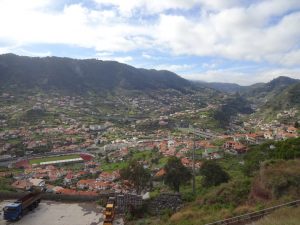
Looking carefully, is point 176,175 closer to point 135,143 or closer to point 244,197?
point 244,197

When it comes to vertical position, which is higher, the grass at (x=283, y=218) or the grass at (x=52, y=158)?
the grass at (x=283, y=218)

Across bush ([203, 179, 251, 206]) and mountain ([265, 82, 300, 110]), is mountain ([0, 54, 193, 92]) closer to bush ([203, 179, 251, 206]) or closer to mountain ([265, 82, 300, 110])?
mountain ([265, 82, 300, 110])

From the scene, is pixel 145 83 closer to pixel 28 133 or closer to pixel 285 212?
pixel 28 133

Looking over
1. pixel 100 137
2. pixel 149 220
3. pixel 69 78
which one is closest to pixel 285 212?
pixel 149 220

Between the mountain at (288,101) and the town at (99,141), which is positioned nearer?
the town at (99,141)

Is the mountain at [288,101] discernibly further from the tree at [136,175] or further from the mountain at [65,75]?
the tree at [136,175]

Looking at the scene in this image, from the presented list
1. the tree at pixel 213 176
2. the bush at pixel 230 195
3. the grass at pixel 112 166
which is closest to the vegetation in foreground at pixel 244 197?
the bush at pixel 230 195
